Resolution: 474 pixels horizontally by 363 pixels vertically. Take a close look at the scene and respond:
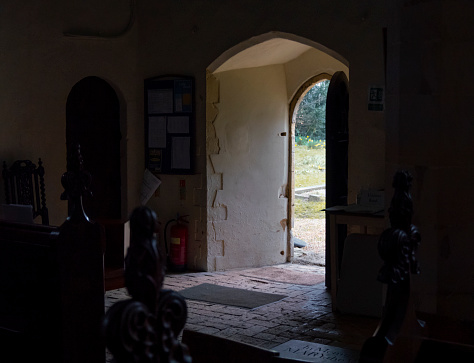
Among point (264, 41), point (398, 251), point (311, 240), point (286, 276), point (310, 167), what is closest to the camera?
point (398, 251)

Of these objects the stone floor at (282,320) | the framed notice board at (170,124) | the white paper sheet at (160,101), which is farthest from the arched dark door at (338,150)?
the white paper sheet at (160,101)

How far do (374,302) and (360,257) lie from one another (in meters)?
0.35

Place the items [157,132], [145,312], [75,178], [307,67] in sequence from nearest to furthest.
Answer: [145,312] → [75,178] → [157,132] → [307,67]

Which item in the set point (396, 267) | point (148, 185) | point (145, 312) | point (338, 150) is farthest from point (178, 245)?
point (145, 312)

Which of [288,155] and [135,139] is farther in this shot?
[288,155]

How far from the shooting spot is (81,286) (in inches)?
108

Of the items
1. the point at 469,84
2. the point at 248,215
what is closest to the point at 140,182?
the point at 248,215

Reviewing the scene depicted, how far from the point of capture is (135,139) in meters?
6.72

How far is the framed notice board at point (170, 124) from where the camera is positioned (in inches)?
257

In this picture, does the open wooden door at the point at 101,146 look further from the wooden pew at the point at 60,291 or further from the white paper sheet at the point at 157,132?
the wooden pew at the point at 60,291

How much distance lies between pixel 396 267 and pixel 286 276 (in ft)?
16.0

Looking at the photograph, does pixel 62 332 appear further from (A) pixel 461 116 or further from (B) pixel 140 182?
(B) pixel 140 182

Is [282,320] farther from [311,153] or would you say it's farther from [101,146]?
[311,153]

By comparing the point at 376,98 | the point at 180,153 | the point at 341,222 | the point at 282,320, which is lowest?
the point at 282,320
